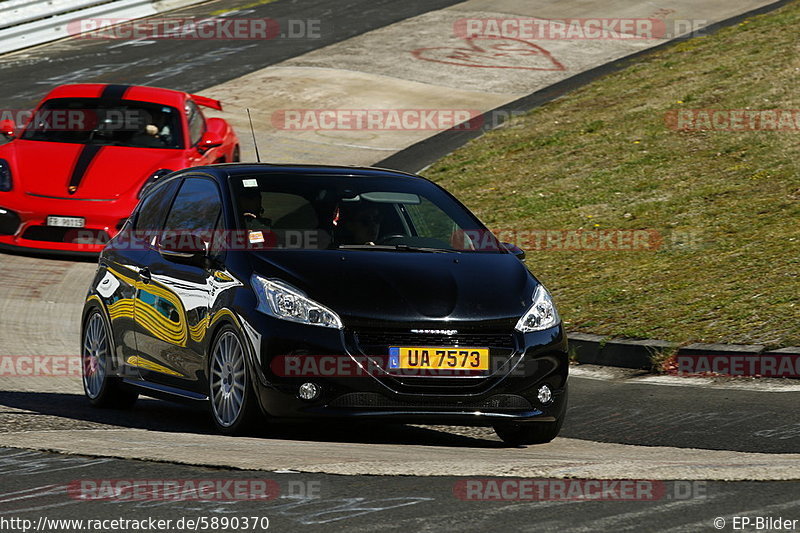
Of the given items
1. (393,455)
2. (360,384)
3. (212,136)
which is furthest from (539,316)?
(212,136)

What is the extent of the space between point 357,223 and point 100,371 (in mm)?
2055

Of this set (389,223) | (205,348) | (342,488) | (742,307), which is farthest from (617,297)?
(342,488)

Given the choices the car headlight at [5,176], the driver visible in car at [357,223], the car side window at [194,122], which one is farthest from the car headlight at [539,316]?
the car side window at [194,122]

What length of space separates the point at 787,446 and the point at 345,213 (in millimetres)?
2741

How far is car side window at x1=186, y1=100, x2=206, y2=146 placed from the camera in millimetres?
16656

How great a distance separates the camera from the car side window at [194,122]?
16656 mm

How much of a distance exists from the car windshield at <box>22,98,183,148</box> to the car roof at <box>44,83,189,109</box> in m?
0.08

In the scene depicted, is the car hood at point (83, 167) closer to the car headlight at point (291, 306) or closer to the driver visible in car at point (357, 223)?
the driver visible in car at point (357, 223)

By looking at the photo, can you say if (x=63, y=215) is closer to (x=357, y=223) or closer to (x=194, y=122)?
(x=194, y=122)

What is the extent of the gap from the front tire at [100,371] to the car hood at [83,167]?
546 cm

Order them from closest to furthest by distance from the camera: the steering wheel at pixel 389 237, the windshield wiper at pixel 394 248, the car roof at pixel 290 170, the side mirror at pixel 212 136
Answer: the windshield wiper at pixel 394 248
the steering wheel at pixel 389 237
the car roof at pixel 290 170
the side mirror at pixel 212 136

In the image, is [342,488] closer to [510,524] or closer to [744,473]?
[510,524]

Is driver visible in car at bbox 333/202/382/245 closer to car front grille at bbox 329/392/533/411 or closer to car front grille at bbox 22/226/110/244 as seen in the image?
car front grille at bbox 329/392/533/411

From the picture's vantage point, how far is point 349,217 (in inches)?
328
